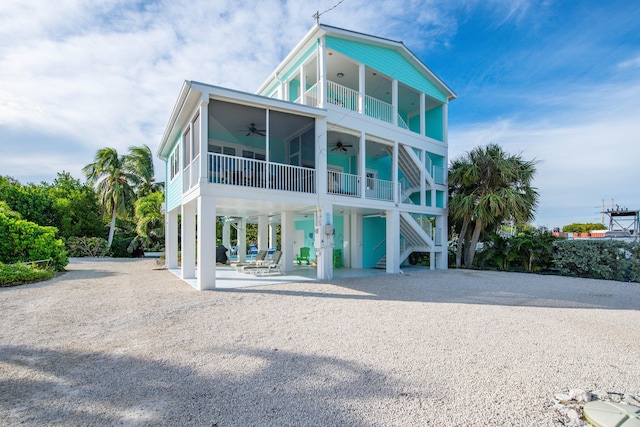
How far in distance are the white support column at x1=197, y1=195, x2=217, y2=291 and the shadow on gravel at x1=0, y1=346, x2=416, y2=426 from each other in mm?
4766

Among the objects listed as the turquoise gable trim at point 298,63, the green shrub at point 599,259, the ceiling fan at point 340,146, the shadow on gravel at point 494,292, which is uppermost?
the turquoise gable trim at point 298,63

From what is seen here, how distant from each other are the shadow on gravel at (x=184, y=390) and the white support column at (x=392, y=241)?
10062 mm

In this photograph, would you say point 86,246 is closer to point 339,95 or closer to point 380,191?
point 339,95

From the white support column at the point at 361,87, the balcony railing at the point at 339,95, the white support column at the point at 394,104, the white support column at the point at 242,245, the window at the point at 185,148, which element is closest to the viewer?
the window at the point at 185,148

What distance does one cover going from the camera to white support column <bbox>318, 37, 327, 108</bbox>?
11867mm

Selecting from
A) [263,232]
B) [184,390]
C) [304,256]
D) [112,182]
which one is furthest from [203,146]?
[112,182]

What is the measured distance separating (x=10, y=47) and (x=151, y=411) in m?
8.88

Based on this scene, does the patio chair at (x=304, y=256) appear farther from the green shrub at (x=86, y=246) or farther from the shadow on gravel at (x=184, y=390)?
the green shrub at (x=86, y=246)

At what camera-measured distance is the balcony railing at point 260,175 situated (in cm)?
1005

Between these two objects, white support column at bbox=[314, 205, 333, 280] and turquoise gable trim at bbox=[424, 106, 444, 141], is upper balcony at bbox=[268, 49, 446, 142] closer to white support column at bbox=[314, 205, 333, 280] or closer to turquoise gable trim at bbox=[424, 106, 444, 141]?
turquoise gable trim at bbox=[424, 106, 444, 141]

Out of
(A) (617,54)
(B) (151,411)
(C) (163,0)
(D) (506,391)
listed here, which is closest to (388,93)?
(A) (617,54)

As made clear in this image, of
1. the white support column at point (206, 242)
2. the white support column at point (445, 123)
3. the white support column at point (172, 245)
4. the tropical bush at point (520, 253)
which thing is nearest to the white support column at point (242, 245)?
the white support column at point (172, 245)

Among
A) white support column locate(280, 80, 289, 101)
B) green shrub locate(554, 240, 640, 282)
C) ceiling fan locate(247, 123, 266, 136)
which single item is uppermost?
white support column locate(280, 80, 289, 101)

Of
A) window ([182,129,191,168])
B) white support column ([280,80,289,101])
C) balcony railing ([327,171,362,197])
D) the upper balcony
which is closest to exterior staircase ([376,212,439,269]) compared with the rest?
balcony railing ([327,171,362,197])
